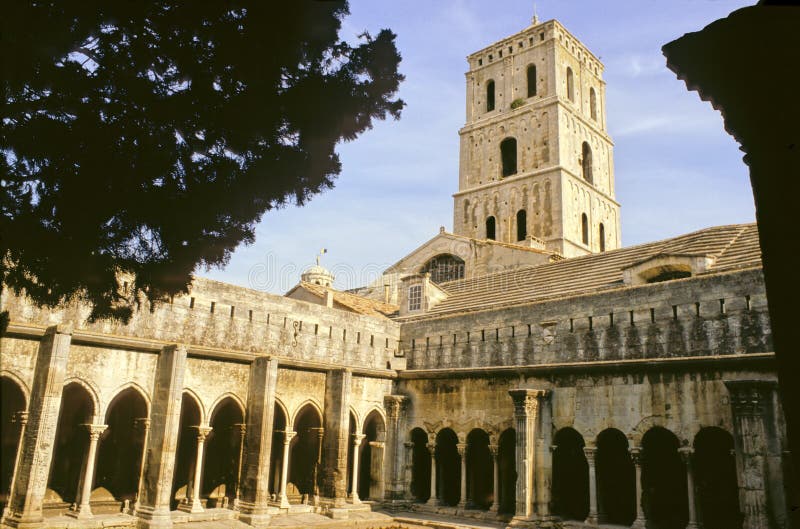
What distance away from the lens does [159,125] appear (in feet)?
20.5

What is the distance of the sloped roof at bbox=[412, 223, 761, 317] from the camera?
16.4m

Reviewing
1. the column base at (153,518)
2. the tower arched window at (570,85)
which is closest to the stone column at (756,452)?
the column base at (153,518)

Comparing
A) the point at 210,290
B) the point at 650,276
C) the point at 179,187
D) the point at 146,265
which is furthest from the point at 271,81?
the point at 650,276

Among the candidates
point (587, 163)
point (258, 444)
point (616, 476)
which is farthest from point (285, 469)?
point (587, 163)

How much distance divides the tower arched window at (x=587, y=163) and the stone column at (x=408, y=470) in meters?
25.9

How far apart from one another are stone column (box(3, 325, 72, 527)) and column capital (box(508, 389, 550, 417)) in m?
10.5

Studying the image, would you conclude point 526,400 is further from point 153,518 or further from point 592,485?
point 153,518

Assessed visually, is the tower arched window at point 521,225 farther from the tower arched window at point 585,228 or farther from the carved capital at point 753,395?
the carved capital at point 753,395

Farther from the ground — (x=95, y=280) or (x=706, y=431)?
(x=95, y=280)

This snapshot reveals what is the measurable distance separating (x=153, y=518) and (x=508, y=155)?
32476 mm

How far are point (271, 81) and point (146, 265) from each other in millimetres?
2424

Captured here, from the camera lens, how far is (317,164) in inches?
286

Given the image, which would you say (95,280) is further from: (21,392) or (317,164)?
(21,392)

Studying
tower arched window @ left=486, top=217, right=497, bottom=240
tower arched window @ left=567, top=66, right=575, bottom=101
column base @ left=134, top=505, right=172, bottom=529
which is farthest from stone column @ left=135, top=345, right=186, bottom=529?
tower arched window @ left=567, top=66, right=575, bottom=101
